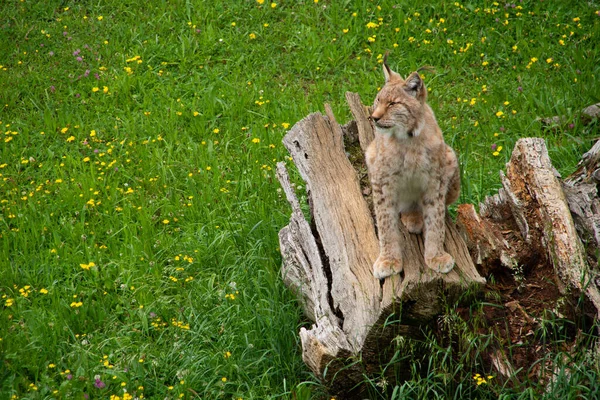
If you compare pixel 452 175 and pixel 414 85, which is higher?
pixel 414 85

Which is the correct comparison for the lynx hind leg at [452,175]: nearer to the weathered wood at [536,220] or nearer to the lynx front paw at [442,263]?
the weathered wood at [536,220]

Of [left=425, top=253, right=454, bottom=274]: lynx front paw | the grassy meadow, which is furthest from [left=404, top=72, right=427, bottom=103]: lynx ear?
the grassy meadow

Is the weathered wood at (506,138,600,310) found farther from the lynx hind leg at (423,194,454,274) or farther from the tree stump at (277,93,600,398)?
the lynx hind leg at (423,194,454,274)

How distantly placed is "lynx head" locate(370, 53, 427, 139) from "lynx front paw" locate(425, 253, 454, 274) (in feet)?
2.81

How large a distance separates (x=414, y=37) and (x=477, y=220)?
4.57m

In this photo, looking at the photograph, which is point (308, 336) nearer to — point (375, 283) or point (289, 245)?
point (375, 283)

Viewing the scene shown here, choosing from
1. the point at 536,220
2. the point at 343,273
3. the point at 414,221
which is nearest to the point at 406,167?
the point at 414,221

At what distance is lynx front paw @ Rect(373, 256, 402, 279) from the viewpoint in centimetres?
484

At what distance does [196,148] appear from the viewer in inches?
302

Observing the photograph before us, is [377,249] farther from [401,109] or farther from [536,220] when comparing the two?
[536,220]

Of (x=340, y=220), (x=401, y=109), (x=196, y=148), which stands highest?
(x=196, y=148)

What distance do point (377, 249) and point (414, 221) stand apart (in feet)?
1.30

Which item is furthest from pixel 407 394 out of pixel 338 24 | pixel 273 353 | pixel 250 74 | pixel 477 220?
pixel 338 24

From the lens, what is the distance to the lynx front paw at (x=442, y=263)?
15.5 ft
